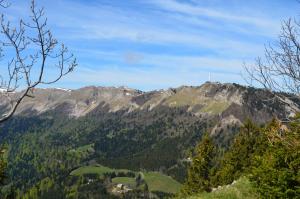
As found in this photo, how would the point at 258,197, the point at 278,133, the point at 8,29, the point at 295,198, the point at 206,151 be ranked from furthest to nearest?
the point at 206,151 → the point at 258,197 → the point at 278,133 → the point at 295,198 → the point at 8,29

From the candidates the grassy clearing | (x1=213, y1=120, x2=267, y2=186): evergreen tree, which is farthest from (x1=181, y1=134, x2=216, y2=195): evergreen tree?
the grassy clearing

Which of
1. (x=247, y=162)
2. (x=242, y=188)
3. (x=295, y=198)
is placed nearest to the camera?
(x=295, y=198)

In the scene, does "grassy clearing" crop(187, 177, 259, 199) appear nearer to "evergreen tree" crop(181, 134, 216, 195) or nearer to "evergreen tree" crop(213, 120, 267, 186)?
"evergreen tree" crop(213, 120, 267, 186)

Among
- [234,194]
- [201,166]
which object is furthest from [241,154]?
[234,194]

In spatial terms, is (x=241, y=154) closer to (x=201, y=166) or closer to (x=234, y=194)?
(x=201, y=166)

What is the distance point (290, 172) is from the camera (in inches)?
870

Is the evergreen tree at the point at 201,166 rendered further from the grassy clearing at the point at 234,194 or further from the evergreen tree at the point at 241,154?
the grassy clearing at the point at 234,194

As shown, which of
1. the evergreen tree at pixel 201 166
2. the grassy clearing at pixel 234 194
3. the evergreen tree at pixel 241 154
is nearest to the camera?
the grassy clearing at pixel 234 194

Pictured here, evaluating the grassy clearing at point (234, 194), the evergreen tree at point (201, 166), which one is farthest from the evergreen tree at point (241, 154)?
the grassy clearing at point (234, 194)

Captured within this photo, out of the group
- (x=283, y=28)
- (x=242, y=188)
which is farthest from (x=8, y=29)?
(x=242, y=188)

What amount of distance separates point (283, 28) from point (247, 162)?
51226mm

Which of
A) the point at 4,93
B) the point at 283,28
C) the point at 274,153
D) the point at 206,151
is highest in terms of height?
the point at 283,28

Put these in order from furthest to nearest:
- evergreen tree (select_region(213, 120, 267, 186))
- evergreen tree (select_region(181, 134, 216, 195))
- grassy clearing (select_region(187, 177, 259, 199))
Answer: evergreen tree (select_region(181, 134, 216, 195)) → evergreen tree (select_region(213, 120, 267, 186)) → grassy clearing (select_region(187, 177, 259, 199))

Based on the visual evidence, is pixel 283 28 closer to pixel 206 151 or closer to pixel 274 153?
pixel 274 153
